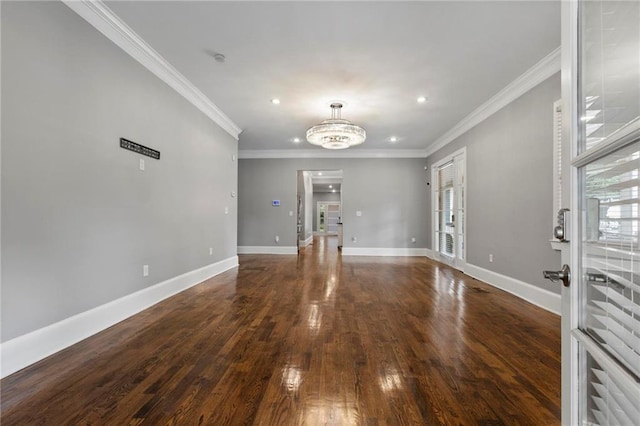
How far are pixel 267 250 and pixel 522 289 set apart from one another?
590 cm

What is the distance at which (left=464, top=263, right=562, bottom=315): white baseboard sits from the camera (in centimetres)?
315

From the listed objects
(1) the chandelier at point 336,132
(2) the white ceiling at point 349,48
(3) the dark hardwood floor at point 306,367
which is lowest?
(3) the dark hardwood floor at point 306,367

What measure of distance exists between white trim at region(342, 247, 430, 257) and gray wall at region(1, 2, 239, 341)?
16.1 feet

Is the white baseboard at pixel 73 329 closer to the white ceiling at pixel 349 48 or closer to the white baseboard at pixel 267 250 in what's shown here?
the white ceiling at pixel 349 48

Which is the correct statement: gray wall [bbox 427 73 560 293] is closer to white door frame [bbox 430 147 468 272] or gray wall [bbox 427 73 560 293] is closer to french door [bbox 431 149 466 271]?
white door frame [bbox 430 147 468 272]

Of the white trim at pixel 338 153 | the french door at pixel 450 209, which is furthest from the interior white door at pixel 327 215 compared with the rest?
the french door at pixel 450 209

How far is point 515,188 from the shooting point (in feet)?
13.0

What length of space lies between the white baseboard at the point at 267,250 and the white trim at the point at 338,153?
2.51 metres

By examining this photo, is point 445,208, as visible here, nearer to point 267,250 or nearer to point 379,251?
point 379,251

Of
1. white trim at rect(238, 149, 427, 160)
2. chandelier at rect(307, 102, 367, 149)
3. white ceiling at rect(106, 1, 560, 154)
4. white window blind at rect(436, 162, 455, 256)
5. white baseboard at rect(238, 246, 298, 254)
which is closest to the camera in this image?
white ceiling at rect(106, 1, 560, 154)

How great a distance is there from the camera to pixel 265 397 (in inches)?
64.1

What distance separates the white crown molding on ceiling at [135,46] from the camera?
245 centimetres

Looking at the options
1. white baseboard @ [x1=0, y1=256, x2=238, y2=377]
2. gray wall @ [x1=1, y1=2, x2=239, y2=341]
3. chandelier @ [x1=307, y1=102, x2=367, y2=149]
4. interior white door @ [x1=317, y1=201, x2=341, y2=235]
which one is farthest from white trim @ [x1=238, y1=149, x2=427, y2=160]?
interior white door @ [x1=317, y1=201, x2=341, y2=235]

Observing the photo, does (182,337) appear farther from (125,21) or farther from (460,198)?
(460,198)
